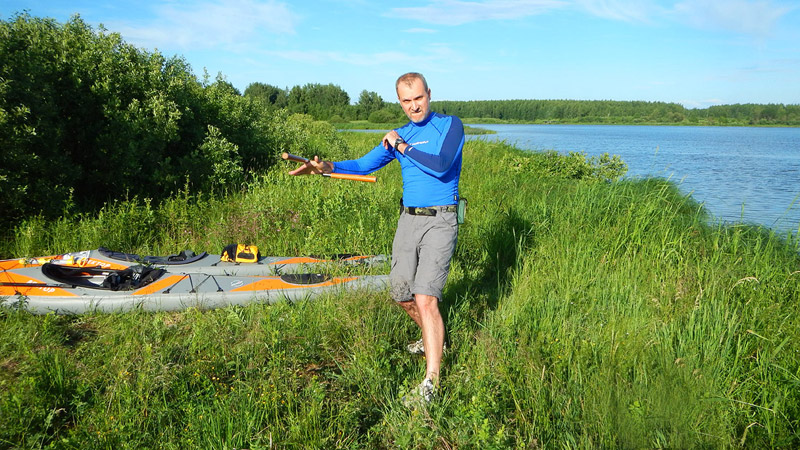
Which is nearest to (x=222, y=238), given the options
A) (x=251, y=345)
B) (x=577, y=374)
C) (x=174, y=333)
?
(x=174, y=333)

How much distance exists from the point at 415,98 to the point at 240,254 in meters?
3.39

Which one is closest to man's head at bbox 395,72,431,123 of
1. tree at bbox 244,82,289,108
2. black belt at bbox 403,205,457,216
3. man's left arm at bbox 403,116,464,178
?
man's left arm at bbox 403,116,464,178

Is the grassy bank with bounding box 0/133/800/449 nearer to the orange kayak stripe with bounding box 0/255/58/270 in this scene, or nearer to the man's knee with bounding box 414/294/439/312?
the man's knee with bounding box 414/294/439/312

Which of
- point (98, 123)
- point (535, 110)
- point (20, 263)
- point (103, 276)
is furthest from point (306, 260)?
point (535, 110)

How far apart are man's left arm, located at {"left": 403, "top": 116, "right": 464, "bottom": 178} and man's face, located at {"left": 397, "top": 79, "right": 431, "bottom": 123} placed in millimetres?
236

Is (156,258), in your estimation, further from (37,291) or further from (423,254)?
(423,254)

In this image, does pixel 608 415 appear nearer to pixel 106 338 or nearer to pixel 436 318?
pixel 436 318

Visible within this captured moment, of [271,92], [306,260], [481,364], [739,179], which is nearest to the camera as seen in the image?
[481,364]

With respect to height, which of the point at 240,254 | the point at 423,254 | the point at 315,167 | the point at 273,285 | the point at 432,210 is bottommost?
the point at 273,285

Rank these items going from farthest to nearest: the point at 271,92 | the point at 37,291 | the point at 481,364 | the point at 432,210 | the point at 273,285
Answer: the point at 271,92 < the point at 273,285 < the point at 37,291 < the point at 432,210 < the point at 481,364

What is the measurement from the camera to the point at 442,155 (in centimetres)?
352

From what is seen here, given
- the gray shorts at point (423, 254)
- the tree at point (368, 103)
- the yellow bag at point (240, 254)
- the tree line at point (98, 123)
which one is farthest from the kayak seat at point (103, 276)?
the tree at point (368, 103)

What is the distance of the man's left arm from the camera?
346cm

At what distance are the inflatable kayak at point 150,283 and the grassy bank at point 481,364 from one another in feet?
0.65
